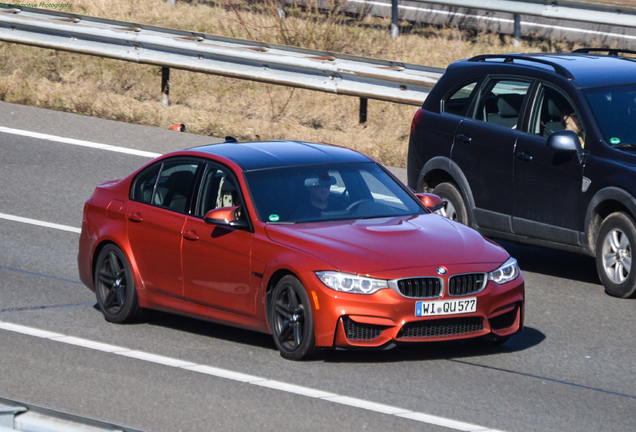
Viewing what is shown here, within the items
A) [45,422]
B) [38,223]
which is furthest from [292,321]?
[38,223]

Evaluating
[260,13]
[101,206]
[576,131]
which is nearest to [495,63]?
[576,131]

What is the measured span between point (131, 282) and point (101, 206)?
2.68 feet

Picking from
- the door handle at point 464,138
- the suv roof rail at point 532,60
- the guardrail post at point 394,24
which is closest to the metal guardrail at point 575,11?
the guardrail post at point 394,24

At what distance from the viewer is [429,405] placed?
6.97 m

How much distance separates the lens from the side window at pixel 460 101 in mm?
11703

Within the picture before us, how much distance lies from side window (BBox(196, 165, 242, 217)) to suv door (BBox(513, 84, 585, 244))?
3160mm

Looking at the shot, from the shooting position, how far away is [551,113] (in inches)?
426

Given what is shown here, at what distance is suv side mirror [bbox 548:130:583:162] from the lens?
10094 millimetres

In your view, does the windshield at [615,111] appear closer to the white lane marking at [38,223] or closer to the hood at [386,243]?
the hood at [386,243]

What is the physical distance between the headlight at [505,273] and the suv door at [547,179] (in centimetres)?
229

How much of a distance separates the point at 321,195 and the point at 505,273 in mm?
1461

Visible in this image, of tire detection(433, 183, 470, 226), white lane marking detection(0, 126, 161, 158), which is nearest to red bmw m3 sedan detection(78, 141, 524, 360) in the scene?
tire detection(433, 183, 470, 226)

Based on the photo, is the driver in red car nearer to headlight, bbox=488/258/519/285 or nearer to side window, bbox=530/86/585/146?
headlight, bbox=488/258/519/285

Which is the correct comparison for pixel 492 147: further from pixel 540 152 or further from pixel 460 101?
pixel 460 101
